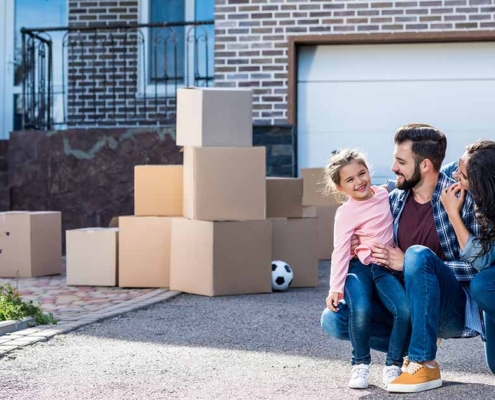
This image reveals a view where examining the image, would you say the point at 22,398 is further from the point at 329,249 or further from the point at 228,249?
the point at 329,249

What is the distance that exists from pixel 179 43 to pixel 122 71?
0.75 meters

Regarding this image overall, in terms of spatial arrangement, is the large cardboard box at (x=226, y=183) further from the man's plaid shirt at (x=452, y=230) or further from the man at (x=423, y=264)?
the man's plaid shirt at (x=452, y=230)

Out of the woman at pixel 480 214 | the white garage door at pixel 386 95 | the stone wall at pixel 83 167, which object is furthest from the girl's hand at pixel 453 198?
the stone wall at pixel 83 167

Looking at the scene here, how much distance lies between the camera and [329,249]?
33.0 feet

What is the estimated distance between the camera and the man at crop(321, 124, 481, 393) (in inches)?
157

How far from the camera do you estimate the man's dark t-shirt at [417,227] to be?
4.20 m

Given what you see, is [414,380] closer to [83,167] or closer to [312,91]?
[312,91]

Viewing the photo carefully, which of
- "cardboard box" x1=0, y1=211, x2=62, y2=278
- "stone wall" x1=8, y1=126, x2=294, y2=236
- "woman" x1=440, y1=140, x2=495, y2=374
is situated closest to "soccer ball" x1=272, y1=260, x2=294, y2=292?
"cardboard box" x1=0, y1=211, x2=62, y2=278

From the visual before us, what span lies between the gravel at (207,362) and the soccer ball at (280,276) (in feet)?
3.48

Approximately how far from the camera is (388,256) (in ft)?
13.7

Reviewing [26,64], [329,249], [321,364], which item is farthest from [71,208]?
[321,364]

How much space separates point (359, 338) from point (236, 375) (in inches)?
24.4

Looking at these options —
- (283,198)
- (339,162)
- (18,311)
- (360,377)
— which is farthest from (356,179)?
(283,198)

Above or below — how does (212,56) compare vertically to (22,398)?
above
